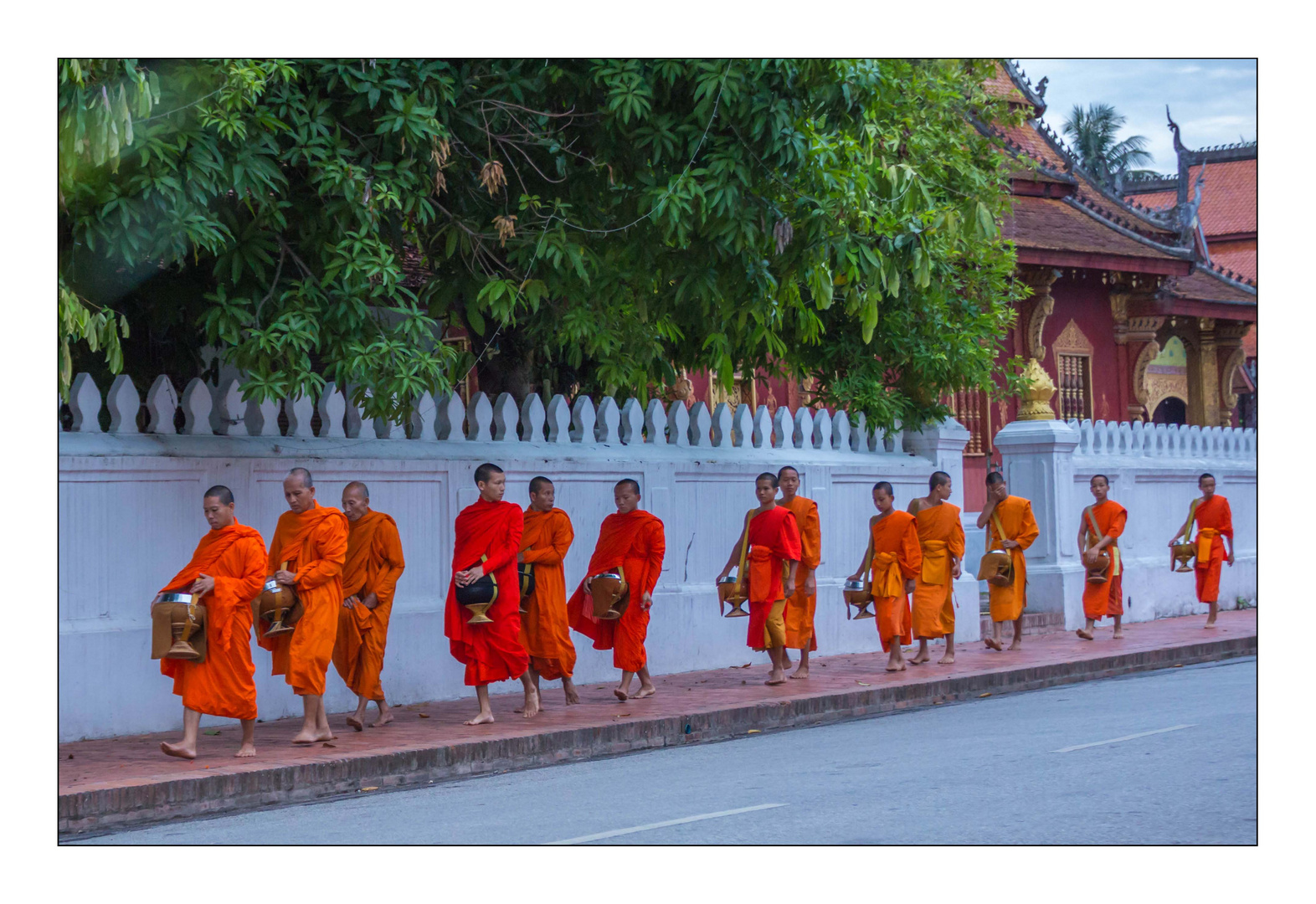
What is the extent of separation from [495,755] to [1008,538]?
6.56 meters

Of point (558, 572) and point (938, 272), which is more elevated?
point (938, 272)

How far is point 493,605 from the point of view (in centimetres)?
951

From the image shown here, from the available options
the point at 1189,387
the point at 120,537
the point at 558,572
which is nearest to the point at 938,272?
the point at 558,572

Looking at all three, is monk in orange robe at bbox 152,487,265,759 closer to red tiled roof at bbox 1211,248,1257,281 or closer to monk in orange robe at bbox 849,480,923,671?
monk in orange robe at bbox 849,480,923,671

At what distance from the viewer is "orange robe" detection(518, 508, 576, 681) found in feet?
33.6

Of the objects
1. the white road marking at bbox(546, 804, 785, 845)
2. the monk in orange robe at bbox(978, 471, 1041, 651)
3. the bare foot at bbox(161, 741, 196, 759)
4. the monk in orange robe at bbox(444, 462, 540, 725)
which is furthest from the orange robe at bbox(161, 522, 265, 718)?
the monk in orange robe at bbox(978, 471, 1041, 651)

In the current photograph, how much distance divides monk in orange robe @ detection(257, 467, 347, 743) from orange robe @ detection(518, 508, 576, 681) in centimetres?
180

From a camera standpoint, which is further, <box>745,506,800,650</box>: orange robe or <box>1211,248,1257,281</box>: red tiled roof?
<box>1211,248,1257,281</box>: red tiled roof

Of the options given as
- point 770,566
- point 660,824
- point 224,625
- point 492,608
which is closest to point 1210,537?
point 770,566

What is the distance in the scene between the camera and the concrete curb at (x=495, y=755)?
24.1ft

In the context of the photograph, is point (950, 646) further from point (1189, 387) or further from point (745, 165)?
point (1189, 387)

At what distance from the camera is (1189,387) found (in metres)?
26.5

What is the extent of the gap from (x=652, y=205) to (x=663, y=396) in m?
7.87

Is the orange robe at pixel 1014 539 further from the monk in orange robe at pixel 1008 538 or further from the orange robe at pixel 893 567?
the orange robe at pixel 893 567
